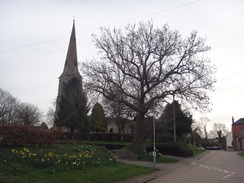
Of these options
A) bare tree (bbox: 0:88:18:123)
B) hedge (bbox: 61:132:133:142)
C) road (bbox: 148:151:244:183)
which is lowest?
road (bbox: 148:151:244:183)

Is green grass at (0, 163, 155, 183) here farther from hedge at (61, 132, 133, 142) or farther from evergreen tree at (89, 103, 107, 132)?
evergreen tree at (89, 103, 107, 132)

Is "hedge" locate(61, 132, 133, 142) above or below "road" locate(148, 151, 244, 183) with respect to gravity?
above

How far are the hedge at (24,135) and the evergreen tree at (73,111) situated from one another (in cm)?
3088

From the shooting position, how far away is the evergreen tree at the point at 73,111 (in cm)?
4991

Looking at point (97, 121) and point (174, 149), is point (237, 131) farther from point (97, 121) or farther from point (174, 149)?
point (174, 149)

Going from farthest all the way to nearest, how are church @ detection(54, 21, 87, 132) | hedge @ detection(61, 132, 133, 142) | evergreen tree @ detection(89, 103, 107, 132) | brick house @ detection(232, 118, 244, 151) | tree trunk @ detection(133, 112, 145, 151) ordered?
brick house @ detection(232, 118, 244, 151) → church @ detection(54, 21, 87, 132) → evergreen tree @ detection(89, 103, 107, 132) → hedge @ detection(61, 132, 133, 142) → tree trunk @ detection(133, 112, 145, 151)

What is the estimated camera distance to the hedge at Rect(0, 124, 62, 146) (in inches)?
555

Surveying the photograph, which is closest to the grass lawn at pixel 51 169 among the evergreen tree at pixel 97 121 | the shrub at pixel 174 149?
the shrub at pixel 174 149

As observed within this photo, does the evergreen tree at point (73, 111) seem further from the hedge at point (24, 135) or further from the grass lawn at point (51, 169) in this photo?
the grass lawn at point (51, 169)

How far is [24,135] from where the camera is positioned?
15133 mm

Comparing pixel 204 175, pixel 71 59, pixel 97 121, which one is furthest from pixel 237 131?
pixel 204 175

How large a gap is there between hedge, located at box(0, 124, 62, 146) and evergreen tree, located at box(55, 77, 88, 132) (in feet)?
101

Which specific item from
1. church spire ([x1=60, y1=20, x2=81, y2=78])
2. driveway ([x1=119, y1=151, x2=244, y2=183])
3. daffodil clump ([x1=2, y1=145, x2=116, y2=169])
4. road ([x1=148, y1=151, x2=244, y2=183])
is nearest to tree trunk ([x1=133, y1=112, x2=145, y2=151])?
driveway ([x1=119, y1=151, x2=244, y2=183])

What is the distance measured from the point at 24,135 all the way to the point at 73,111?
35324 mm
